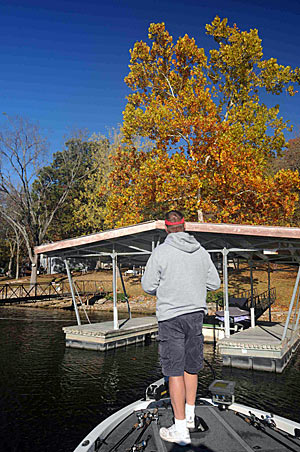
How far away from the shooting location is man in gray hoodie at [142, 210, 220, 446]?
142 inches

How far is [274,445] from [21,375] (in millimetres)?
9387

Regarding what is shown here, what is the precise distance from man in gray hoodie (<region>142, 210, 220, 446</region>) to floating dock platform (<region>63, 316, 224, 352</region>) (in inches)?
449

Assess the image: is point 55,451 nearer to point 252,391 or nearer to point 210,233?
point 252,391

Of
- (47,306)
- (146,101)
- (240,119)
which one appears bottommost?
(47,306)

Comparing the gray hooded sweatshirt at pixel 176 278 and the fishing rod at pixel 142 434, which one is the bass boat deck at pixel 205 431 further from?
the gray hooded sweatshirt at pixel 176 278

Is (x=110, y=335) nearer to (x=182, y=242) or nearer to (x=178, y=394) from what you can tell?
(x=178, y=394)

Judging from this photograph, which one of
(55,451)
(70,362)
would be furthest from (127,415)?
(70,362)

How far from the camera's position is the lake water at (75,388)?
712 centimetres

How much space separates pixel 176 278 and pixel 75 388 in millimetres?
7844

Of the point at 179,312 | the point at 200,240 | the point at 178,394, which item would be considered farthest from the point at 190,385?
the point at 200,240

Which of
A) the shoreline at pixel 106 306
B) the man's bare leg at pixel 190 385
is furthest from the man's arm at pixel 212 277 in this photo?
Answer: the shoreline at pixel 106 306

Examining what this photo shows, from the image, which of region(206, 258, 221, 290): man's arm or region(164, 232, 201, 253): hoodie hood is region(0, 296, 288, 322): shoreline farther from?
region(164, 232, 201, 253): hoodie hood

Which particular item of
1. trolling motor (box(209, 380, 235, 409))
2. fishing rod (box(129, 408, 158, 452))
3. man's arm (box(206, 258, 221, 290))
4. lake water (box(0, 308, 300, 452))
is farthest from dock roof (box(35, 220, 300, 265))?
man's arm (box(206, 258, 221, 290))

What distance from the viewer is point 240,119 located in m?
23.4
